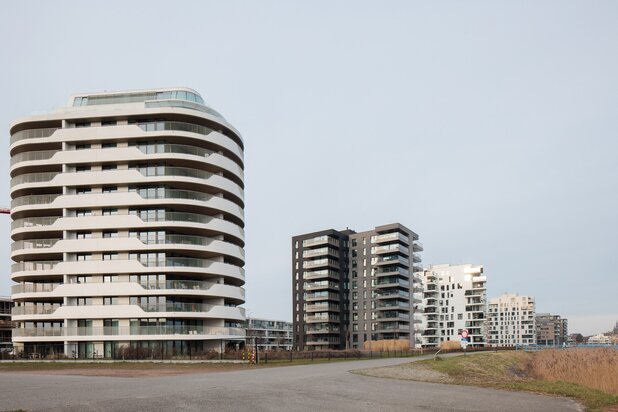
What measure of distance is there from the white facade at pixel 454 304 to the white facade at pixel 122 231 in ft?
310

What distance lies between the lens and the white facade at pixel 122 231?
57.2 m

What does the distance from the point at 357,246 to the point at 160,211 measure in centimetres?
7137

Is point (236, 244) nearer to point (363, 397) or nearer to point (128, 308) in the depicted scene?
point (128, 308)

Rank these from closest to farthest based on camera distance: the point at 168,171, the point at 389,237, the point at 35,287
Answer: the point at 168,171, the point at 35,287, the point at 389,237

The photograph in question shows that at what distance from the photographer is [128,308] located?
56688 mm

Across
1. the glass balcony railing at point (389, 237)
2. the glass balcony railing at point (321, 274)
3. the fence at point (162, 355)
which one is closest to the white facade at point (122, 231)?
the fence at point (162, 355)

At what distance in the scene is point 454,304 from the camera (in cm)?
14950

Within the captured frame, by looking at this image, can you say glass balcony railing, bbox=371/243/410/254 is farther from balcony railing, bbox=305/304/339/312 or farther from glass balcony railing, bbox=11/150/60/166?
glass balcony railing, bbox=11/150/60/166

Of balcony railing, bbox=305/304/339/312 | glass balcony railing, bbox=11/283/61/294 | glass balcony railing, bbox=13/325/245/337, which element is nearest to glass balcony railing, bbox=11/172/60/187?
glass balcony railing, bbox=11/283/61/294

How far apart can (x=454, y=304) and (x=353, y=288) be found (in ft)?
132

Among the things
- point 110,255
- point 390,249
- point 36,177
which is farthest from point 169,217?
point 390,249

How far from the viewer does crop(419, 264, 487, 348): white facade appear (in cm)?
14512

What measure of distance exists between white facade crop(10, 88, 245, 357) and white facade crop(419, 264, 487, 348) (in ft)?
310

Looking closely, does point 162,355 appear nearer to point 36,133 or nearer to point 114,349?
point 114,349
